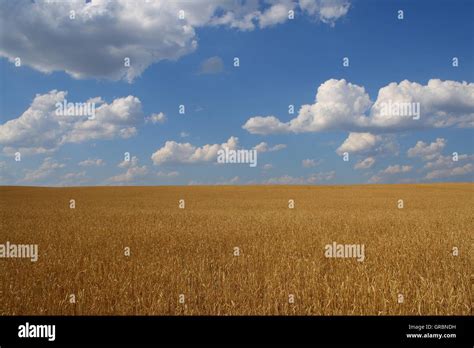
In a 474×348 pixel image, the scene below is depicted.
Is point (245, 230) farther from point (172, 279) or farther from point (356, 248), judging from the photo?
point (172, 279)

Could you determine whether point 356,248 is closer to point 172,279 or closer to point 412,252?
point 412,252

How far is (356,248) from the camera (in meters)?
11.2

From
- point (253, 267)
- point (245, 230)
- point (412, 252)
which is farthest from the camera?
point (245, 230)

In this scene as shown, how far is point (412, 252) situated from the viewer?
A: 1052 centimetres

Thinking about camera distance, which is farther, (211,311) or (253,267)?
(253,267)

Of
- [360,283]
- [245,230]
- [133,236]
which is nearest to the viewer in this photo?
[360,283]

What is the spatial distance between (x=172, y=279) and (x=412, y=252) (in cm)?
696

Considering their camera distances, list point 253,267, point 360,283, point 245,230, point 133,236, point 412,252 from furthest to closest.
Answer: point 245,230 < point 133,236 < point 412,252 < point 253,267 < point 360,283
